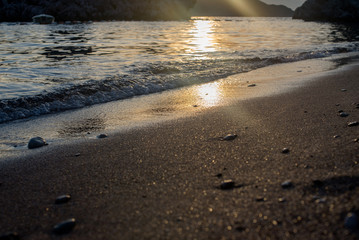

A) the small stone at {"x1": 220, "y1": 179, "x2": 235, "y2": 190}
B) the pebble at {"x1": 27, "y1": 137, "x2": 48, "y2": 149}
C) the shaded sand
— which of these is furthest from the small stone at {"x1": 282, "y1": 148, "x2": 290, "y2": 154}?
the pebble at {"x1": 27, "y1": 137, "x2": 48, "y2": 149}

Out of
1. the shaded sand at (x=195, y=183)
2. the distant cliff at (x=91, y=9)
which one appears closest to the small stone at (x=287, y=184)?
the shaded sand at (x=195, y=183)

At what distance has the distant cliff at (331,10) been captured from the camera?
255ft

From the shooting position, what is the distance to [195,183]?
7.16ft

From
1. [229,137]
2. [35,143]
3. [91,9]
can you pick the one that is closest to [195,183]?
[229,137]

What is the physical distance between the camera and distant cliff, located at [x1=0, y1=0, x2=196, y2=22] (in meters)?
97.5

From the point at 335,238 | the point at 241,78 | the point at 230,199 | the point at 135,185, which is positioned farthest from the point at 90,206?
the point at 241,78

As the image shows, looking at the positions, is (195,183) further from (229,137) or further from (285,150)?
(229,137)

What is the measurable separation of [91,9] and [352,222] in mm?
118498

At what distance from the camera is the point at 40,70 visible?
906 centimetres

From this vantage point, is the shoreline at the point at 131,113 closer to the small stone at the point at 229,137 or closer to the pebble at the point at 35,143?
the pebble at the point at 35,143

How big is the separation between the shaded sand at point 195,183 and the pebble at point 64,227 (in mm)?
42

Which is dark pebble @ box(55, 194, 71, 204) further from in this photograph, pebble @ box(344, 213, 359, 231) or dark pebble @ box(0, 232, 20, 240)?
pebble @ box(344, 213, 359, 231)

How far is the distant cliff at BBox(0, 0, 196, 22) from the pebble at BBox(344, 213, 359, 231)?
109 metres

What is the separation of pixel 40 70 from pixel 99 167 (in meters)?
7.64
